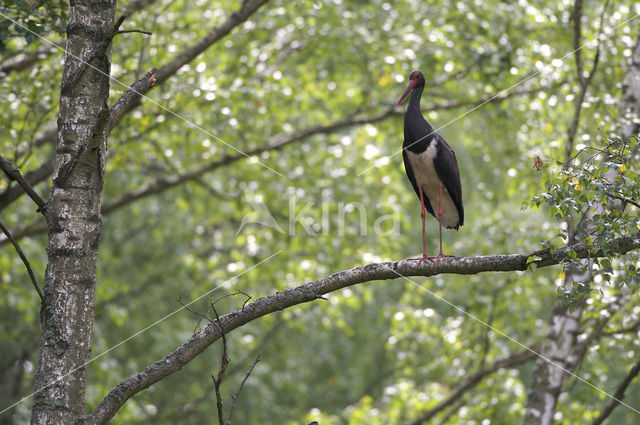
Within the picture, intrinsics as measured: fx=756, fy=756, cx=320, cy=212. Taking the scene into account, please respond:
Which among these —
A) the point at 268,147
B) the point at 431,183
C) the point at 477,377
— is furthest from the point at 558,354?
the point at 268,147

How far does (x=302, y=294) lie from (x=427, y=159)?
8.24 feet

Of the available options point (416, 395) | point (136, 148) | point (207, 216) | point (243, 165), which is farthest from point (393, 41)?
point (207, 216)

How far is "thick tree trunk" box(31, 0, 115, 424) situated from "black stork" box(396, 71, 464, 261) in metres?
2.38

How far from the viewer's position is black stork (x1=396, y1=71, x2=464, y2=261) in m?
5.47

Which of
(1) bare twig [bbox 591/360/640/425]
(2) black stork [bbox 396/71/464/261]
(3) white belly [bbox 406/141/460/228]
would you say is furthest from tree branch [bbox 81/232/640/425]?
(1) bare twig [bbox 591/360/640/425]

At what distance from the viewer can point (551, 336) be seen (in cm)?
642

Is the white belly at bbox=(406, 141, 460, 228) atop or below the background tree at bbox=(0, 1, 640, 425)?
below

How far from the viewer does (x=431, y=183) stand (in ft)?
19.0

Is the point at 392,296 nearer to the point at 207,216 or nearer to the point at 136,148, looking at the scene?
the point at 207,216

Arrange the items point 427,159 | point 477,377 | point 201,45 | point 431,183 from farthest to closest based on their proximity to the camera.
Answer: point 477,377 → point 431,183 → point 201,45 → point 427,159

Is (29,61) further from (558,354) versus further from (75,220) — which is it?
(558,354)

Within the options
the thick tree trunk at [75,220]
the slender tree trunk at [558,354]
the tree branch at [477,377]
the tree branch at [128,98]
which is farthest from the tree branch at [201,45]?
the tree branch at [477,377]

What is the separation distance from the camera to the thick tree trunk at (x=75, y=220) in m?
3.15

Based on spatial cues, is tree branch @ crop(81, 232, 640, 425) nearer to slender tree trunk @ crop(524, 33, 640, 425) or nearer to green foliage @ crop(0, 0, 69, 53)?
green foliage @ crop(0, 0, 69, 53)
